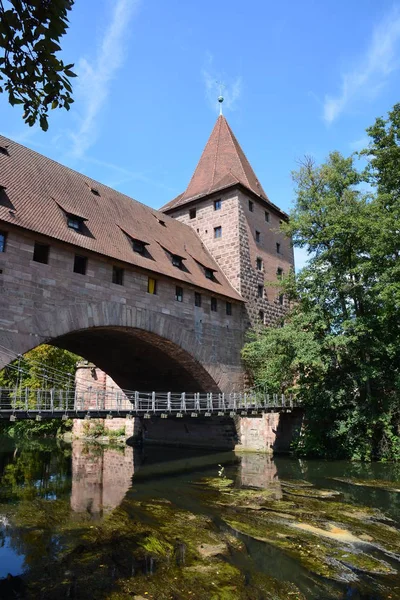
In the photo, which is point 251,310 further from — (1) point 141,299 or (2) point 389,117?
(2) point 389,117

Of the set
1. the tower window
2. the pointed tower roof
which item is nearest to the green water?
the tower window

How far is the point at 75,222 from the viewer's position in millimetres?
15930

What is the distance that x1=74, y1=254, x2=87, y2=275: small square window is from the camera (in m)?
15.0

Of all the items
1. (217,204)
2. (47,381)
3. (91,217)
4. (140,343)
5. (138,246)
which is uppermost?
(217,204)

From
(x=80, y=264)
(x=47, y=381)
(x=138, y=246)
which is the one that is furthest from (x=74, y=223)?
(x=47, y=381)

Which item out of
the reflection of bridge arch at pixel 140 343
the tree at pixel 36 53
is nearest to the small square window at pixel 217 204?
the reflection of bridge arch at pixel 140 343

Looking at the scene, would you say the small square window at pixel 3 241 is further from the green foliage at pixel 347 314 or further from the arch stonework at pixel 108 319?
the green foliage at pixel 347 314

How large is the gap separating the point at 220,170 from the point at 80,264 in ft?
49.3

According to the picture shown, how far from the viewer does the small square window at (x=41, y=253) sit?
1394cm

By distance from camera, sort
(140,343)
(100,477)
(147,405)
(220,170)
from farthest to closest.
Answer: (220,170) < (140,343) < (147,405) < (100,477)

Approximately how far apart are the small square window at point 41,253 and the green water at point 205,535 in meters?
6.80

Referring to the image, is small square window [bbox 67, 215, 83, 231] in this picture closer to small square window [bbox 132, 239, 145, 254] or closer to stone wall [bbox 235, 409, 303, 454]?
small square window [bbox 132, 239, 145, 254]

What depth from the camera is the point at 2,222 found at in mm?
12625

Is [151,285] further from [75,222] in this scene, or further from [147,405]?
[147,405]
